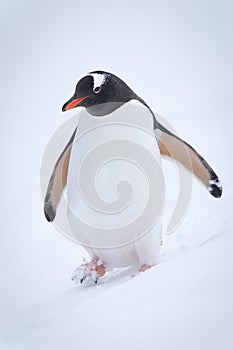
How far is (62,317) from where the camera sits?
0.92 meters

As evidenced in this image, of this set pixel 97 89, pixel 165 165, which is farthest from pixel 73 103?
pixel 165 165

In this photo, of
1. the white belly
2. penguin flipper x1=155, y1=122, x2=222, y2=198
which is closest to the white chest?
the white belly

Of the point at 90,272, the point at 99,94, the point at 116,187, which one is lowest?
the point at 90,272

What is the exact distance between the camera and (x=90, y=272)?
1.10 meters

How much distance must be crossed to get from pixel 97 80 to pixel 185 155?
305mm

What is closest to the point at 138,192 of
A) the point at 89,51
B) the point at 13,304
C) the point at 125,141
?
the point at 125,141

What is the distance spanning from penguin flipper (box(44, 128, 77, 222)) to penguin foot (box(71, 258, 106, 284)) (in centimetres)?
15

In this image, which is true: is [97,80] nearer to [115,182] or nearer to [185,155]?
[115,182]

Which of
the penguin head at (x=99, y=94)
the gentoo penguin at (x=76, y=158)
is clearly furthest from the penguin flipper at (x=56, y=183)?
the penguin head at (x=99, y=94)

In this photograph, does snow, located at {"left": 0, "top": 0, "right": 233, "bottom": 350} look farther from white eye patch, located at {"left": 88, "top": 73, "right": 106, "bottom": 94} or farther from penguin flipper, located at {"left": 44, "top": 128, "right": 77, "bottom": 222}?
white eye patch, located at {"left": 88, "top": 73, "right": 106, "bottom": 94}

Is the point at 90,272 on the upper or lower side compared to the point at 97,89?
lower

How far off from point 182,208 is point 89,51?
61cm

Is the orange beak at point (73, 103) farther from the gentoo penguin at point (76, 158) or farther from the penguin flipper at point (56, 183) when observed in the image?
the penguin flipper at point (56, 183)

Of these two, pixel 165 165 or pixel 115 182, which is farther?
pixel 165 165
